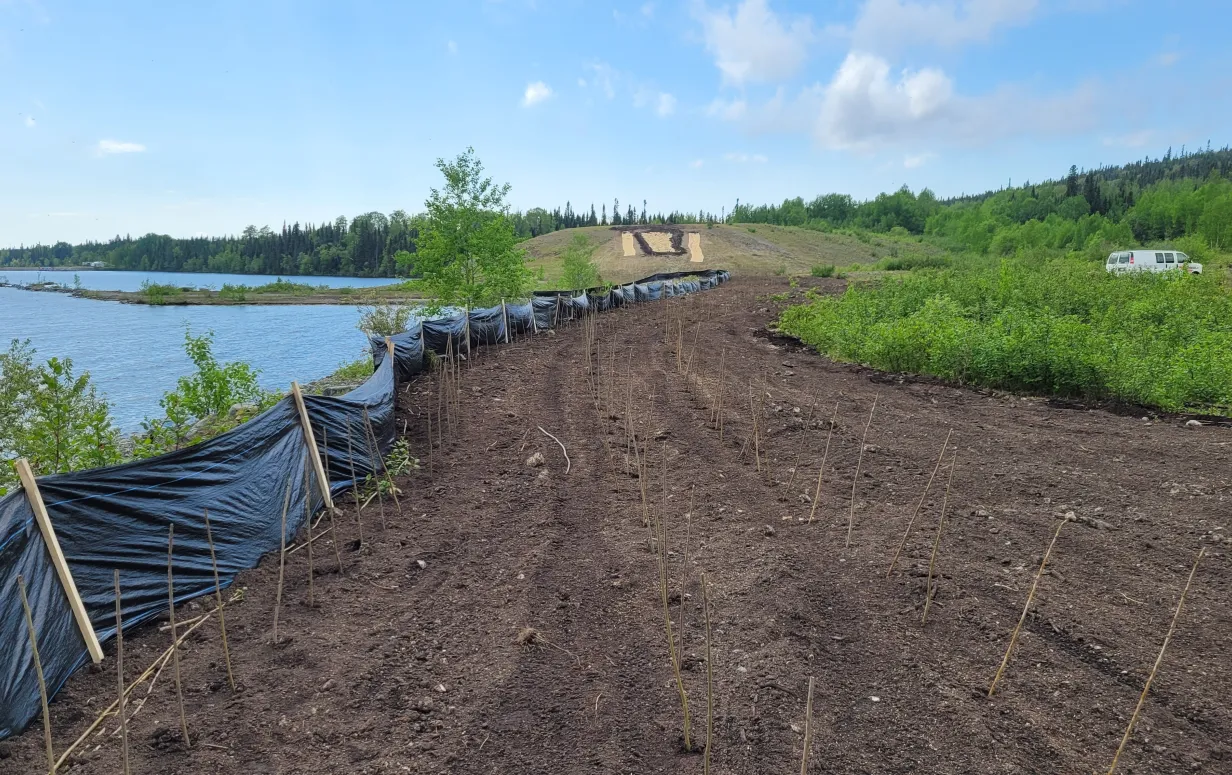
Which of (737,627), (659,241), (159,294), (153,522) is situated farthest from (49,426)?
(159,294)

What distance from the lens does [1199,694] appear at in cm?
304

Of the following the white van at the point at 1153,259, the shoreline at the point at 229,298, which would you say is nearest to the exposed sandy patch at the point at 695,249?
the shoreline at the point at 229,298

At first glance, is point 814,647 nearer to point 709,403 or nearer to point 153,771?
point 153,771

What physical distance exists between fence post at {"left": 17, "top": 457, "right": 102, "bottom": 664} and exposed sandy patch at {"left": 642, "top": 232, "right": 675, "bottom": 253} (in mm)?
48181

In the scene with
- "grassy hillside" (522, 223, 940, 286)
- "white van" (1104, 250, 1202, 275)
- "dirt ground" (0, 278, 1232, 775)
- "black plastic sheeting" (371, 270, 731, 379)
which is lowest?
"dirt ground" (0, 278, 1232, 775)

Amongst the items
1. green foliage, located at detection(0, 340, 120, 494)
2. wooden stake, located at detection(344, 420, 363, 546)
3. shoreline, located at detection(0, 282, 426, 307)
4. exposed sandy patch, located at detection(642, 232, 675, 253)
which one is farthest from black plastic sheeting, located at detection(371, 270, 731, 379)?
Answer: shoreline, located at detection(0, 282, 426, 307)

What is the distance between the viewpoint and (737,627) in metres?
3.66

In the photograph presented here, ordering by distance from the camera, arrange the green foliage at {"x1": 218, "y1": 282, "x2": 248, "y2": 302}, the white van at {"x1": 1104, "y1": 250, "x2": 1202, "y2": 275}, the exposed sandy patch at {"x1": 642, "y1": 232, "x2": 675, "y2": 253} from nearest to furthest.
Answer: the white van at {"x1": 1104, "y1": 250, "x2": 1202, "y2": 275}, the exposed sandy patch at {"x1": 642, "y1": 232, "x2": 675, "y2": 253}, the green foliage at {"x1": 218, "y1": 282, "x2": 248, "y2": 302}

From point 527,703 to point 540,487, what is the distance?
2920mm

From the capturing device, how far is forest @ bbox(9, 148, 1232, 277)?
55906 mm

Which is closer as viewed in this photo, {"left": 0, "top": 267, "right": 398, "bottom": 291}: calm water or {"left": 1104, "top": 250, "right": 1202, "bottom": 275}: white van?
{"left": 1104, "top": 250, "right": 1202, "bottom": 275}: white van

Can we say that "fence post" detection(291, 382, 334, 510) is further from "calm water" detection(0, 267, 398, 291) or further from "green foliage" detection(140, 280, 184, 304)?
"calm water" detection(0, 267, 398, 291)

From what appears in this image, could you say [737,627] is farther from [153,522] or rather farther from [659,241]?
[659,241]

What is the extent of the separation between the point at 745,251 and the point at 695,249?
14.0 feet
